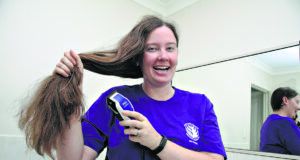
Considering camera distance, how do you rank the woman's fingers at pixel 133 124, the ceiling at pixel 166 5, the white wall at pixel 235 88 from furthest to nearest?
the ceiling at pixel 166 5
the white wall at pixel 235 88
the woman's fingers at pixel 133 124

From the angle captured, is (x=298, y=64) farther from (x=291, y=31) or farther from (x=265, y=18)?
(x=265, y=18)

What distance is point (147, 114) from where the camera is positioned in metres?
0.69

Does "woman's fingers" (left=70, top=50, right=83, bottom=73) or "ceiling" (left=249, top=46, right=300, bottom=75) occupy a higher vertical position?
"ceiling" (left=249, top=46, right=300, bottom=75)

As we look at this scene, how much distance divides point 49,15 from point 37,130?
4.36 ft

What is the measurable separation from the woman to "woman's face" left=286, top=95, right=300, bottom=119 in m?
0.87

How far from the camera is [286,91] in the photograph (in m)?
1.39

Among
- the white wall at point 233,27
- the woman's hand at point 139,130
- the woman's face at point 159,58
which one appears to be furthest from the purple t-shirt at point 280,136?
the woman's hand at point 139,130

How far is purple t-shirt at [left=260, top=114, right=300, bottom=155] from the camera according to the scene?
1.26 m

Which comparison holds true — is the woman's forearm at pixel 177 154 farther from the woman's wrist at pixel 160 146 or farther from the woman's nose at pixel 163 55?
the woman's nose at pixel 163 55

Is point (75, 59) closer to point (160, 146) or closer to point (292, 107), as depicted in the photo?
point (160, 146)

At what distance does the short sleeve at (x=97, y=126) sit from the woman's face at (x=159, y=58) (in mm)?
188

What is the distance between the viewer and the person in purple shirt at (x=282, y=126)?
4.15ft

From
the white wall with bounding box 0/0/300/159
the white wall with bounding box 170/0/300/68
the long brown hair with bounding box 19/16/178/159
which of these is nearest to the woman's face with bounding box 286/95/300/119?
the white wall with bounding box 0/0/300/159

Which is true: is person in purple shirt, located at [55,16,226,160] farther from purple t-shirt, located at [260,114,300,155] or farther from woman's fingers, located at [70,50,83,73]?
purple t-shirt, located at [260,114,300,155]
